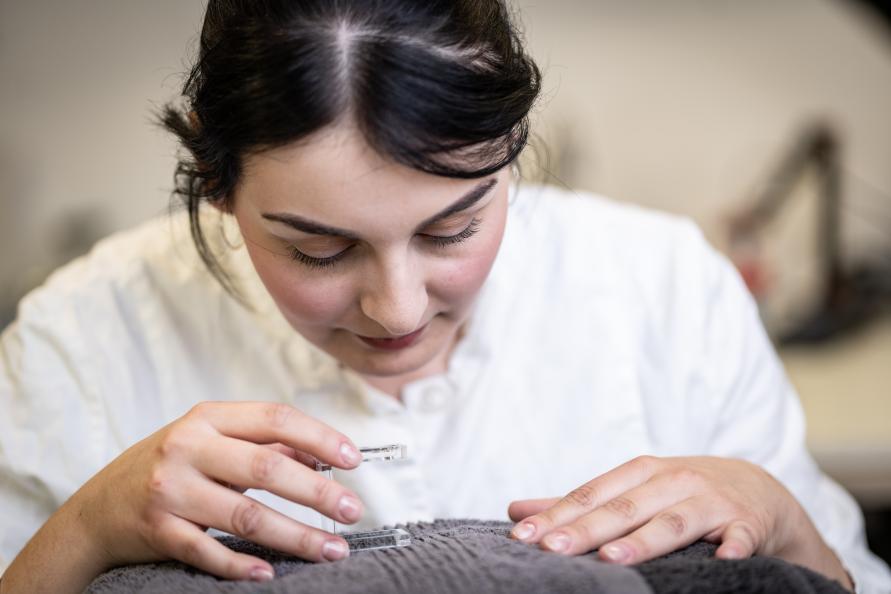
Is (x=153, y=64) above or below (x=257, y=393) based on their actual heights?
above

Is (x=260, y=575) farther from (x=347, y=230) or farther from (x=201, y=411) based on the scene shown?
(x=347, y=230)

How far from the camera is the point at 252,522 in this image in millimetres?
646

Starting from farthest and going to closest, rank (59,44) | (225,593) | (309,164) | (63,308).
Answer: (59,44) → (63,308) → (309,164) → (225,593)

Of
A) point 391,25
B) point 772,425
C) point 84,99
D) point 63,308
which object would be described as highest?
point 84,99

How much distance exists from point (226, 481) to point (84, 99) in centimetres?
148

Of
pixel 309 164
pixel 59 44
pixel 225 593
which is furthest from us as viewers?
pixel 59 44

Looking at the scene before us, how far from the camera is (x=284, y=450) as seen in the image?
0.72 metres

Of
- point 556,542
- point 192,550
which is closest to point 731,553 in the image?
point 556,542

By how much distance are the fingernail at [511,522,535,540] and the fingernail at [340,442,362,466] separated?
12 cm

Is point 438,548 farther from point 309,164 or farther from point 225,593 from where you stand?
point 309,164

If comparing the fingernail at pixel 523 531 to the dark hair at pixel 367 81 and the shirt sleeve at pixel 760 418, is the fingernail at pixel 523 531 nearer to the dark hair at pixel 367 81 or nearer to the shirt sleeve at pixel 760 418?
the dark hair at pixel 367 81

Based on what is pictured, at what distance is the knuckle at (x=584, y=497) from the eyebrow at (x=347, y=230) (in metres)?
0.23

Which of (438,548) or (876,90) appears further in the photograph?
(876,90)

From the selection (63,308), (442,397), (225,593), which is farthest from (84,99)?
(225,593)
